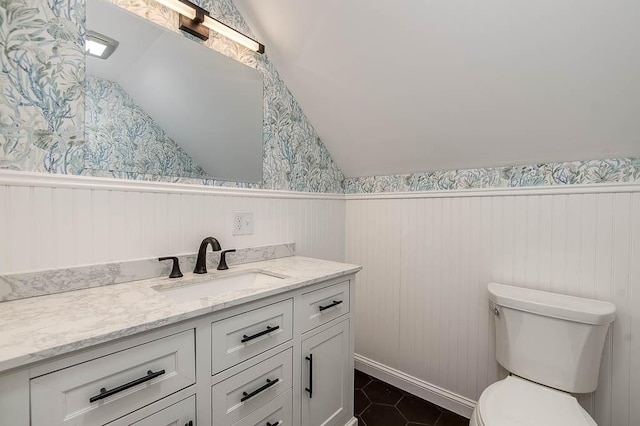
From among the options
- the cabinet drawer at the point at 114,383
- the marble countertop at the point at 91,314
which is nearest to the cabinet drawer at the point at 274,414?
the cabinet drawer at the point at 114,383

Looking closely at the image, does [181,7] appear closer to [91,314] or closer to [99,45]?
[99,45]

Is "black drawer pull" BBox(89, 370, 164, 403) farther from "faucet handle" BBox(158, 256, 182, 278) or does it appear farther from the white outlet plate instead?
A: the white outlet plate

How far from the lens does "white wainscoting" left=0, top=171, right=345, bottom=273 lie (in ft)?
3.26

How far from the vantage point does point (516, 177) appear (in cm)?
163

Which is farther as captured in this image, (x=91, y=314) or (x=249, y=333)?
(x=249, y=333)

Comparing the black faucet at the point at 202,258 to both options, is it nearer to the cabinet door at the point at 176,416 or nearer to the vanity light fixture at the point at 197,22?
the cabinet door at the point at 176,416

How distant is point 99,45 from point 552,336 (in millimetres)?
2243

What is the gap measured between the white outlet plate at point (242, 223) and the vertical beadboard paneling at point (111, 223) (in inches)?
1.1

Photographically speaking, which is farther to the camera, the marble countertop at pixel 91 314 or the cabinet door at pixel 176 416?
the cabinet door at pixel 176 416

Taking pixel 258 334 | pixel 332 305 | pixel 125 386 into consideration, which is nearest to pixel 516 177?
pixel 332 305

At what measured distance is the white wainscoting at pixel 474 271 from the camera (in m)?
1.36

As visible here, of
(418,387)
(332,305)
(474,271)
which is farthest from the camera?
(418,387)

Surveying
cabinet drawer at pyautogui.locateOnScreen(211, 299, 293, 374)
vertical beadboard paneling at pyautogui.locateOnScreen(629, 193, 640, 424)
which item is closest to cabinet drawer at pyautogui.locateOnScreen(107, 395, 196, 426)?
cabinet drawer at pyautogui.locateOnScreen(211, 299, 293, 374)

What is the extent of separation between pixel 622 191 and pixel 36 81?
238 centimetres
